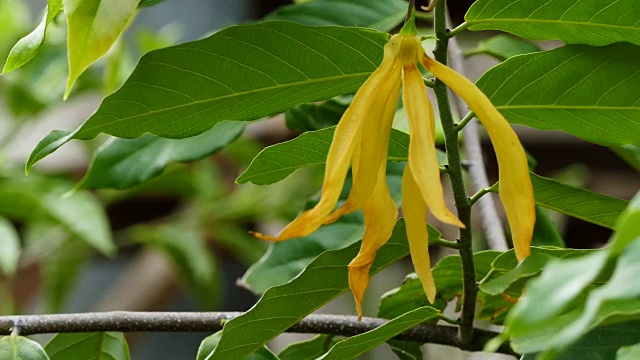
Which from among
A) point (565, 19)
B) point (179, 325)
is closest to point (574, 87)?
point (565, 19)

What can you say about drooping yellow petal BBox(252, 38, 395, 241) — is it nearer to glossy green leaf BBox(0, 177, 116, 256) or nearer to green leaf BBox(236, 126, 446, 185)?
green leaf BBox(236, 126, 446, 185)

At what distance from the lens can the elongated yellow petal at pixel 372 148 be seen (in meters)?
0.35

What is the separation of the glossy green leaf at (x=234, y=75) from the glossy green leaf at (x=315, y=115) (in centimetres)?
27

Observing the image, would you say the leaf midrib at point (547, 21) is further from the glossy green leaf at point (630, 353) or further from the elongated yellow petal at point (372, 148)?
the glossy green leaf at point (630, 353)

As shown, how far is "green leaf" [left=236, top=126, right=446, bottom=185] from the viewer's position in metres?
0.46

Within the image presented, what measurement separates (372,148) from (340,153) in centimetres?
2

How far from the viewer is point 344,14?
0.73 meters

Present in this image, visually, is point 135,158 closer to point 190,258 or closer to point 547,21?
point 547,21

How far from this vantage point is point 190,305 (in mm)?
2166

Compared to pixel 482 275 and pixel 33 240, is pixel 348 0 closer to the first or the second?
pixel 482 275

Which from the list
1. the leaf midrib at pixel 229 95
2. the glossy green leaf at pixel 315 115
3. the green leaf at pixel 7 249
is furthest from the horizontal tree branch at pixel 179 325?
the green leaf at pixel 7 249

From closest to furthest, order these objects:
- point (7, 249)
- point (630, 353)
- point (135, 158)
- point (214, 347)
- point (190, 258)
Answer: point (630, 353) → point (214, 347) → point (135, 158) → point (7, 249) → point (190, 258)

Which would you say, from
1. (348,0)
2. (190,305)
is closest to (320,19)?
(348,0)

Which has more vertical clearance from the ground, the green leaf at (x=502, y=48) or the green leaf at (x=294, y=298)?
the green leaf at (x=502, y=48)
